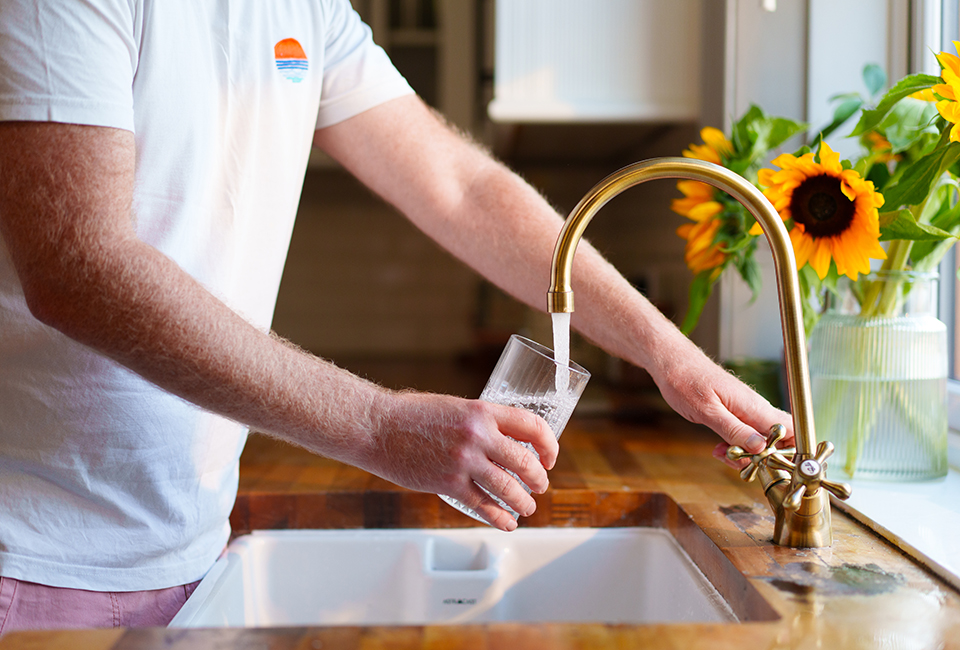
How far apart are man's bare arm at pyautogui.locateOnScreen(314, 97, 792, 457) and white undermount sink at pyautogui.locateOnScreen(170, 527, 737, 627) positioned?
0.86 feet

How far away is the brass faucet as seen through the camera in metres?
0.61

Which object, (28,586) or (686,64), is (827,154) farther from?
(28,586)

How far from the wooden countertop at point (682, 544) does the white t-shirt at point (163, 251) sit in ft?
0.61

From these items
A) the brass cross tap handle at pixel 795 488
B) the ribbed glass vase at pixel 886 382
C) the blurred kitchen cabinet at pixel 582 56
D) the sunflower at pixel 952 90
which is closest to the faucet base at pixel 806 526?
the brass cross tap handle at pixel 795 488

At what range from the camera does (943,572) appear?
2.00 ft

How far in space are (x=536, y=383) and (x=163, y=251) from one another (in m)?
0.36

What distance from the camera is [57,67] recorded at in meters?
0.53

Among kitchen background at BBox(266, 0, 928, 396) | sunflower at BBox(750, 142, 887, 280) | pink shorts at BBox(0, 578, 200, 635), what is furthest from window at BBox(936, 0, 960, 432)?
pink shorts at BBox(0, 578, 200, 635)

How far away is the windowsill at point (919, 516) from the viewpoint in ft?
2.12

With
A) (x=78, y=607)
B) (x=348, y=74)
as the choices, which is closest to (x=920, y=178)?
(x=348, y=74)

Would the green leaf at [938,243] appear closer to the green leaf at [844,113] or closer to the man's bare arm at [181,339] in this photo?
the green leaf at [844,113]

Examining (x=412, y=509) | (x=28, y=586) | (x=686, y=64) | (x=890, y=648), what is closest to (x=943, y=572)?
(x=890, y=648)

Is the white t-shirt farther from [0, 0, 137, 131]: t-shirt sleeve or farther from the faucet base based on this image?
the faucet base

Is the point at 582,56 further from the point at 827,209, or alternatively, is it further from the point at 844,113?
the point at 827,209
